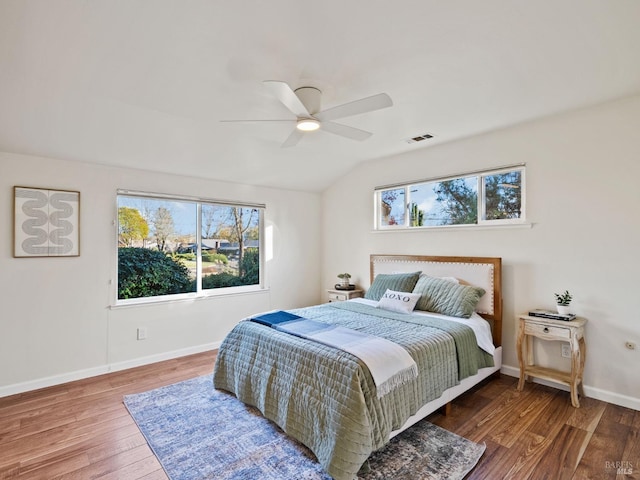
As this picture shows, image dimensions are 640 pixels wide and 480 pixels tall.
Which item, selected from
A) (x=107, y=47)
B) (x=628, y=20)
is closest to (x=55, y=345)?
(x=107, y=47)

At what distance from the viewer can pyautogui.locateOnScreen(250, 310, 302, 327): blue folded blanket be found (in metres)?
2.88

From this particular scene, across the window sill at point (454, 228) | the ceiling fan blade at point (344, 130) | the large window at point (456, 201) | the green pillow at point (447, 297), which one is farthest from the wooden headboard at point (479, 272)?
the ceiling fan blade at point (344, 130)

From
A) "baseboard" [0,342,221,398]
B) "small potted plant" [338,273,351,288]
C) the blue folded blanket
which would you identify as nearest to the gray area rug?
the blue folded blanket

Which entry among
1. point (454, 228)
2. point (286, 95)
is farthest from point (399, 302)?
point (286, 95)

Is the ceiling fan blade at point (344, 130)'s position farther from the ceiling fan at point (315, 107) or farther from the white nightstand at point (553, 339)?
the white nightstand at point (553, 339)

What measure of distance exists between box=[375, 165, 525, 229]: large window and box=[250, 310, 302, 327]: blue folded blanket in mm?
2077

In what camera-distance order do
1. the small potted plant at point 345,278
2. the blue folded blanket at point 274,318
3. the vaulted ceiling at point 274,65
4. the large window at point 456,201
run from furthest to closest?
the small potted plant at point 345,278
the large window at point 456,201
the blue folded blanket at point 274,318
the vaulted ceiling at point 274,65

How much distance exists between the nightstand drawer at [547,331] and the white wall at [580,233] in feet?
1.08

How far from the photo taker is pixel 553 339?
9.34 ft

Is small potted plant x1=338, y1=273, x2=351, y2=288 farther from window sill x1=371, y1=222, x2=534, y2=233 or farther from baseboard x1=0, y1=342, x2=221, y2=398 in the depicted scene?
baseboard x1=0, y1=342, x2=221, y2=398

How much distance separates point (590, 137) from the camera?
287cm

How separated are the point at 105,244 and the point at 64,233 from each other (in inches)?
14.4

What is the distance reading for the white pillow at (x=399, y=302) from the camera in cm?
337
